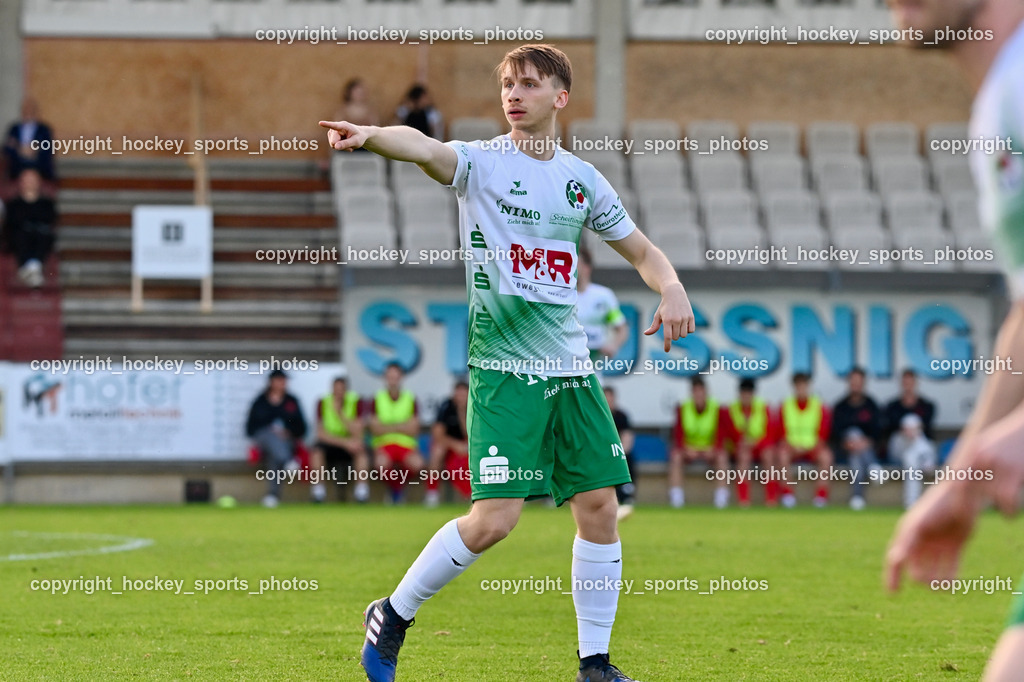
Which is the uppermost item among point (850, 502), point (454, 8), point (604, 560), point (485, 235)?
point (454, 8)

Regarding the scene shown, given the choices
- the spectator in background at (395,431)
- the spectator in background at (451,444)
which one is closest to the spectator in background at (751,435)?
the spectator in background at (451,444)

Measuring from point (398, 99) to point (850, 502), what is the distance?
34.9 feet

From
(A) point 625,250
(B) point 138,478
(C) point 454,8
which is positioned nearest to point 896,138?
(C) point 454,8

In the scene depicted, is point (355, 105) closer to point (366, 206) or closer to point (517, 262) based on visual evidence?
point (366, 206)

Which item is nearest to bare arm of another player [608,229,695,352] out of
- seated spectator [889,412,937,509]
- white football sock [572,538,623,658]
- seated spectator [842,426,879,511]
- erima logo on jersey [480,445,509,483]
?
erima logo on jersey [480,445,509,483]

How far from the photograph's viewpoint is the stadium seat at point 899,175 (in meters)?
22.9

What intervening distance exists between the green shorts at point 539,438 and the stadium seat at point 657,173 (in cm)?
→ 1705

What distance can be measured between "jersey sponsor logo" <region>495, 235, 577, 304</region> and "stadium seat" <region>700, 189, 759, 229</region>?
54.0 feet

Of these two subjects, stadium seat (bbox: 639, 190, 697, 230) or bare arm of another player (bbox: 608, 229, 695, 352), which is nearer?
bare arm of another player (bbox: 608, 229, 695, 352)

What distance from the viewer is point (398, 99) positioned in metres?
24.4

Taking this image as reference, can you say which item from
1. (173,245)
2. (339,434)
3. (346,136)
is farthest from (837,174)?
(346,136)

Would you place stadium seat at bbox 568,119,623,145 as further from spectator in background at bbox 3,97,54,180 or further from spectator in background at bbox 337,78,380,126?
spectator in background at bbox 3,97,54,180

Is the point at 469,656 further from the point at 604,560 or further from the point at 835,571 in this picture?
the point at 835,571

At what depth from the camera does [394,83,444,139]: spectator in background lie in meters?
21.6
